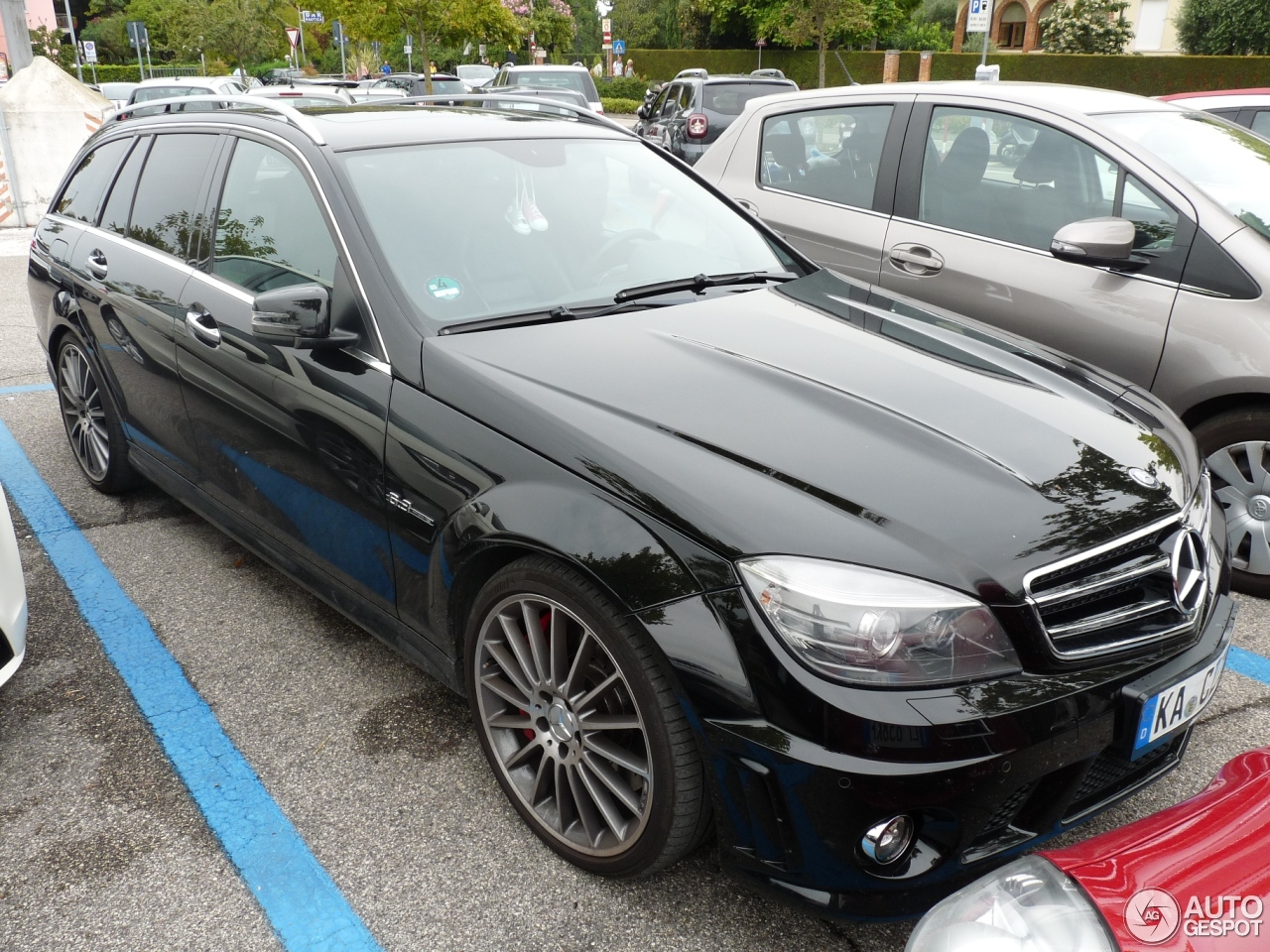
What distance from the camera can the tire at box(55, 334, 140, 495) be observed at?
435 cm

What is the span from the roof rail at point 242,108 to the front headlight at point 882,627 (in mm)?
2071

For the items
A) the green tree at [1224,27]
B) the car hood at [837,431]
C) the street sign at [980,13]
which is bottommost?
the car hood at [837,431]

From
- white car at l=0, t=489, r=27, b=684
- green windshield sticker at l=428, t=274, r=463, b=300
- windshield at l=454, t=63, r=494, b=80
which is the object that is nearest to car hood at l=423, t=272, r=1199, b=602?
green windshield sticker at l=428, t=274, r=463, b=300

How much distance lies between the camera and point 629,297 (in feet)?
9.76

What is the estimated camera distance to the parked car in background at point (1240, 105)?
5.47 m

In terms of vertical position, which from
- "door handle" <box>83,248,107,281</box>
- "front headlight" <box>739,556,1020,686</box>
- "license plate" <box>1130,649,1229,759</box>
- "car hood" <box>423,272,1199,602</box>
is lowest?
"license plate" <box>1130,649,1229,759</box>

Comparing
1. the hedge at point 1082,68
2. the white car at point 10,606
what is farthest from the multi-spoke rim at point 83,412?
the hedge at point 1082,68

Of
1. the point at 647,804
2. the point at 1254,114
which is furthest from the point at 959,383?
the point at 1254,114

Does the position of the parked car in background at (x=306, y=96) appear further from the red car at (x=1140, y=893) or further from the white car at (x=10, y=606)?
the red car at (x=1140, y=893)

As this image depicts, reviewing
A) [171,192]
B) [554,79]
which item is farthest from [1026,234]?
[554,79]

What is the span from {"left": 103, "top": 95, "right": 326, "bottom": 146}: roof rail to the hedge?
31602 millimetres

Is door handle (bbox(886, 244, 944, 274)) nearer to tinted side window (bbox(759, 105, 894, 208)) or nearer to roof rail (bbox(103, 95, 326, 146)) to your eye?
tinted side window (bbox(759, 105, 894, 208))

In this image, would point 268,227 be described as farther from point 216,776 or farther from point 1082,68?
point 1082,68

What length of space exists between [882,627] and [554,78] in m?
20.1
